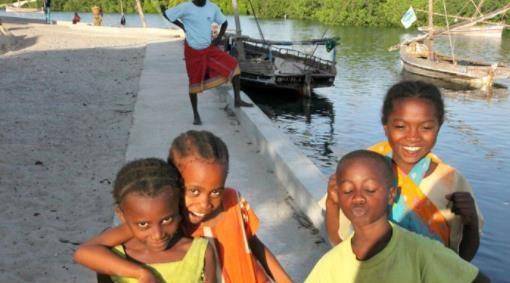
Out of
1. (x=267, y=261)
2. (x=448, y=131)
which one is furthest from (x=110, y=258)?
(x=448, y=131)

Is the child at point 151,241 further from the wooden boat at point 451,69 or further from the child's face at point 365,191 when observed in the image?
the wooden boat at point 451,69

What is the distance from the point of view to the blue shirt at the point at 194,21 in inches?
286

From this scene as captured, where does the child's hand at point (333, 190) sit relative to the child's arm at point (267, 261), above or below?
above

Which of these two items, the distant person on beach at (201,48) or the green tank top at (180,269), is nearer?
the green tank top at (180,269)

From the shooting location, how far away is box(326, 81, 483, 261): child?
7.41 ft

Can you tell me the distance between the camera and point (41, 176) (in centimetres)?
562

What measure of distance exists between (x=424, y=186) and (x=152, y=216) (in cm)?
113

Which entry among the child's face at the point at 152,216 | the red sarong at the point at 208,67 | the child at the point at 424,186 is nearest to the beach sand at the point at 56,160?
the red sarong at the point at 208,67

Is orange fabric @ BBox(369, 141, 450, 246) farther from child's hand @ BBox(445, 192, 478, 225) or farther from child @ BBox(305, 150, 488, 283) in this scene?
child @ BBox(305, 150, 488, 283)

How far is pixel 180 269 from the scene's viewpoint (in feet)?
6.59

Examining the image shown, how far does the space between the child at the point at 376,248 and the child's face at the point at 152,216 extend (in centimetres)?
53

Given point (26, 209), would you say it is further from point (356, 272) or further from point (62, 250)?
point (356, 272)

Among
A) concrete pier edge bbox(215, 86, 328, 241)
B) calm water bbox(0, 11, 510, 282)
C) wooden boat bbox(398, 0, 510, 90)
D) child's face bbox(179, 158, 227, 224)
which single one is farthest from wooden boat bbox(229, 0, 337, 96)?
child's face bbox(179, 158, 227, 224)

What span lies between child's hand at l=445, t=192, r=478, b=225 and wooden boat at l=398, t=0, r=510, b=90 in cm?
2144
